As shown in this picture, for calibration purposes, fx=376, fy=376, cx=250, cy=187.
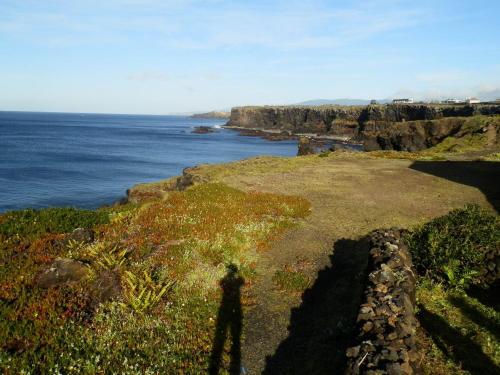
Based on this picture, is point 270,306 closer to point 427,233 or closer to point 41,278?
point 427,233

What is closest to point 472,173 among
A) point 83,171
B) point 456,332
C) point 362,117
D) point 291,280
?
point 291,280

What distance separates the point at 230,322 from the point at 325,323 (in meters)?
2.68

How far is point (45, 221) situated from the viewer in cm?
1788

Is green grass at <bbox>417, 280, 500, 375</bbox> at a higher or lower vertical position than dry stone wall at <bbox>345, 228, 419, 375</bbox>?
lower

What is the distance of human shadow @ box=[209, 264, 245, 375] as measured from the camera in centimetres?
905

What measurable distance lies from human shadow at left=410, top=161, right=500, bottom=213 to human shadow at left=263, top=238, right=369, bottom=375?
1280 cm

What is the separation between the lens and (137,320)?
10477mm

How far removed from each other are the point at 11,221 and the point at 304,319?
1459 cm

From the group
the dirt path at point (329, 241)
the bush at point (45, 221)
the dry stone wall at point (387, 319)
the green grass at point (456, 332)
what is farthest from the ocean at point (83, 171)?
the green grass at point (456, 332)

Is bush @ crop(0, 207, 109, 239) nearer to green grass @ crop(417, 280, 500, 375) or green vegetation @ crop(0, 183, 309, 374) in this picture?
green vegetation @ crop(0, 183, 309, 374)

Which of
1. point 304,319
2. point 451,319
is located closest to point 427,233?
point 451,319

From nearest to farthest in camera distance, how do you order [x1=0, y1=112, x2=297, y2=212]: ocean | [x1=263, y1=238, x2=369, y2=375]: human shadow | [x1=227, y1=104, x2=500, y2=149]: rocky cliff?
1. [x1=263, y1=238, x2=369, y2=375]: human shadow
2. [x1=0, y1=112, x2=297, y2=212]: ocean
3. [x1=227, y1=104, x2=500, y2=149]: rocky cliff

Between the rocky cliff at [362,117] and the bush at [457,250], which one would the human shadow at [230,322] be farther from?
the rocky cliff at [362,117]

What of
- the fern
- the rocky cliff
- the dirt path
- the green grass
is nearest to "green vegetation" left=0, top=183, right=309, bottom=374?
the fern
